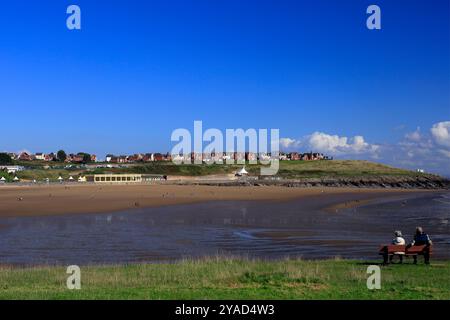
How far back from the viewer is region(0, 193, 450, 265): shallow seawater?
22.9 m

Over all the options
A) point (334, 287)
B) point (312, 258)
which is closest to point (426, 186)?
point (312, 258)

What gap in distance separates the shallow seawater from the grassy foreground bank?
4.34 m

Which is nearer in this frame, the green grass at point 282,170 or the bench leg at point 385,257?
the bench leg at point 385,257

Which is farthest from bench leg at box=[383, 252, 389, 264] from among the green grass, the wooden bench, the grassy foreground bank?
the green grass

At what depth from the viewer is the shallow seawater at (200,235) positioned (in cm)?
2289

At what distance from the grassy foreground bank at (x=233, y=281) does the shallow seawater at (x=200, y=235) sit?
434 centimetres

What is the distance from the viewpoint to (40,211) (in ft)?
139

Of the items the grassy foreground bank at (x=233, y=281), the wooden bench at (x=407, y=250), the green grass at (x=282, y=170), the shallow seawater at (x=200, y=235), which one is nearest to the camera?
the grassy foreground bank at (x=233, y=281)

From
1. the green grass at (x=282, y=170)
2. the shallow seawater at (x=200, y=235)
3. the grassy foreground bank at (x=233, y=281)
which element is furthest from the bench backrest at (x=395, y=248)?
the green grass at (x=282, y=170)

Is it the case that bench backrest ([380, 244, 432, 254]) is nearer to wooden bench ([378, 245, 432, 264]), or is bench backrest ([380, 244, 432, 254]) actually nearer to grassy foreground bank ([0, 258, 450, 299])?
wooden bench ([378, 245, 432, 264])

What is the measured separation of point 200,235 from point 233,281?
15.1 meters

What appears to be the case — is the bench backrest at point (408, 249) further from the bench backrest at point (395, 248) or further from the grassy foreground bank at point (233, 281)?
the grassy foreground bank at point (233, 281)
